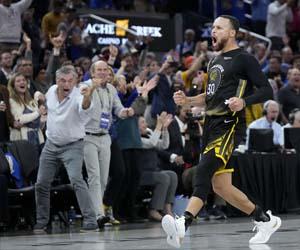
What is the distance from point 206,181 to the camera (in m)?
9.57

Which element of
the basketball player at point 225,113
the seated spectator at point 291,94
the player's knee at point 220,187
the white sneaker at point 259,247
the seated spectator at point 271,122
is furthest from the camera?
the seated spectator at point 291,94

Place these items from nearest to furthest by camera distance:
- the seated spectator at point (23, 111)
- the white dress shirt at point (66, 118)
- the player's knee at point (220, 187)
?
1. the player's knee at point (220, 187)
2. the white dress shirt at point (66, 118)
3. the seated spectator at point (23, 111)

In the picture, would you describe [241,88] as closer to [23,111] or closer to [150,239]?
[150,239]

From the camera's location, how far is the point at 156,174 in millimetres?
15445

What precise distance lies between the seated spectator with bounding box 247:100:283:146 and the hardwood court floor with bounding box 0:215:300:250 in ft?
10.2

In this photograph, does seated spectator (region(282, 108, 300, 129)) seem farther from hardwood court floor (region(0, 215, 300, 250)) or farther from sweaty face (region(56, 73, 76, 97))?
sweaty face (region(56, 73, 76, 97))

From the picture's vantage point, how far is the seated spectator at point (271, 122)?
16938 mm

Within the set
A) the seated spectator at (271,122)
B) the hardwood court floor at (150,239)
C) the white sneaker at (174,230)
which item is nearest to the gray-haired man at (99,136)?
the hardwood court floor at (150,239)

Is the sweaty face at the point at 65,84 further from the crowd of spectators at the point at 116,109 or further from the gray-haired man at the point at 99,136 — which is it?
the gray-haired man at the point at 99,136

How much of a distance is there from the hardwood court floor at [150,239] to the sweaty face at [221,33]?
6.50ft

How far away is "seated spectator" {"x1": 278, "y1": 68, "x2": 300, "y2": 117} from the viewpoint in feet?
62.1

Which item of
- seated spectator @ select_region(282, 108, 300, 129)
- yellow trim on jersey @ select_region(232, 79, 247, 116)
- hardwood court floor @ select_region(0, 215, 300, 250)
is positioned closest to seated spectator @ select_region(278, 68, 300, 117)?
seated spectator @ select_region(282, 108, 300, 129)

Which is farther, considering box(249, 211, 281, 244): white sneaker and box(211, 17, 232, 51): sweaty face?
box(211, 17, 232, 51): sweaty face

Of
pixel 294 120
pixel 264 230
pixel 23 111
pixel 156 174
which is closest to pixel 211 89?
pixel 264 230
